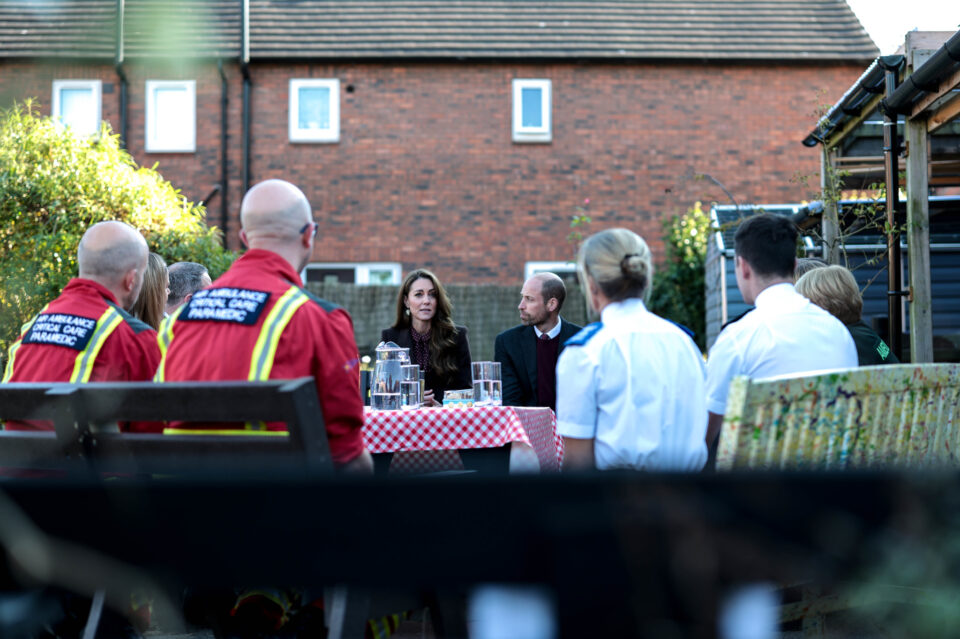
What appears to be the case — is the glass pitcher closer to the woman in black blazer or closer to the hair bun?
the woman in black blazer

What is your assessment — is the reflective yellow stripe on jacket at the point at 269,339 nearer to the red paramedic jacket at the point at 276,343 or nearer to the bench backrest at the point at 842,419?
the red paramedic jacket at the point at 276,343

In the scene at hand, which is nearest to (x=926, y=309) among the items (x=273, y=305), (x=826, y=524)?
(x=273, y=305)

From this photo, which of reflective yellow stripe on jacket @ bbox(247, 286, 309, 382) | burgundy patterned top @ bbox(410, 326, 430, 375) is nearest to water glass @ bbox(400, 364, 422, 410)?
burgundy patterned top @ bbox(410, 326, 430, 375)

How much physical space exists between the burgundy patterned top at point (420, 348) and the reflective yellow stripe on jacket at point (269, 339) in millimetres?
3634

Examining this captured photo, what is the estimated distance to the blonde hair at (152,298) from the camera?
4.50 meters

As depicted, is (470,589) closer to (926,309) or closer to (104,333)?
(104,333)

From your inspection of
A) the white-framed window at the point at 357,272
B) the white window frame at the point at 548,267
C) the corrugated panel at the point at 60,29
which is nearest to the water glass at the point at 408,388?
the corrugated panel at the point at 60,29

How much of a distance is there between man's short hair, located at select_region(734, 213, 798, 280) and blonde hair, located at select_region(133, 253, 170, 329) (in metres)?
2.61

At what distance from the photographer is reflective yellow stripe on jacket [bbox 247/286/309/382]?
2777 millimetres

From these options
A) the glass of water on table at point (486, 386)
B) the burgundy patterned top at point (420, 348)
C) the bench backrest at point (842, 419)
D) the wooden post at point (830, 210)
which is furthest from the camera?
the wooden post at point (830, 210)

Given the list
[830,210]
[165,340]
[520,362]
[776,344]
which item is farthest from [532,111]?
[165,340]

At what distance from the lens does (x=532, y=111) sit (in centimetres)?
1631

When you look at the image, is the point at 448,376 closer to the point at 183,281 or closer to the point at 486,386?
the point at 486,386

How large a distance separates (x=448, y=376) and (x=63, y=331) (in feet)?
10.3
